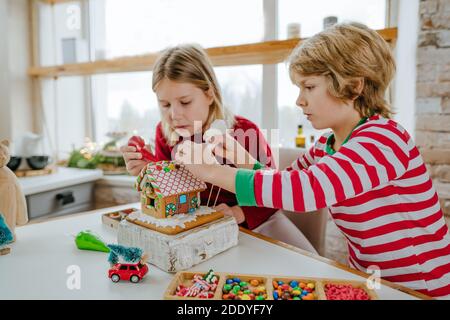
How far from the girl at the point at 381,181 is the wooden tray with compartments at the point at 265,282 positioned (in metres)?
0.14

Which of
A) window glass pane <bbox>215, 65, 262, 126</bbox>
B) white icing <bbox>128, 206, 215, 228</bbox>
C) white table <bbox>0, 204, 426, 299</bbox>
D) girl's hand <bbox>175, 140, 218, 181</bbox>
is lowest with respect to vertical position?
white table <bbox>0, 204, 426, 299</bbox>

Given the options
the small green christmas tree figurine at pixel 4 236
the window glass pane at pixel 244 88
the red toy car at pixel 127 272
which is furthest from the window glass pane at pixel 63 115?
the red toy car at pixel 127 272

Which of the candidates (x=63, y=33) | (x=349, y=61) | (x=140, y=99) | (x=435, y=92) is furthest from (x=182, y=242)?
(x=63, y=33)

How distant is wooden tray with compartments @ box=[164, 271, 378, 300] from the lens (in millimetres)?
613

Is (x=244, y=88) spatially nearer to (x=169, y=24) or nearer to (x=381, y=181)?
(x=169, y=24)

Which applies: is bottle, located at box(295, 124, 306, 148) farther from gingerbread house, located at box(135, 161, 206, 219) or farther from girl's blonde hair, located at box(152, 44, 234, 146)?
gingerbread house, located at box(135, 161, 206, 219)

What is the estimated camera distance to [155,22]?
222 cm

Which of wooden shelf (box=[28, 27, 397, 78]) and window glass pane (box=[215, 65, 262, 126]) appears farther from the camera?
window glass pane (box=[215, 65, 262, 126])

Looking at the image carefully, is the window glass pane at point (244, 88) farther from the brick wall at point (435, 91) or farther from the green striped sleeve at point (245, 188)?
the green striped sleeve at point (245, 188)

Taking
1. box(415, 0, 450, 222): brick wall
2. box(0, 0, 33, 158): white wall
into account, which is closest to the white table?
box(415, 0, 450, 222): brick wall

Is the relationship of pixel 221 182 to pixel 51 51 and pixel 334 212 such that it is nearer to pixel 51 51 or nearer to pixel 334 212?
pixel 334 212

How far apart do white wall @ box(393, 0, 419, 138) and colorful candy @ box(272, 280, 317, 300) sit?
3.40 feet

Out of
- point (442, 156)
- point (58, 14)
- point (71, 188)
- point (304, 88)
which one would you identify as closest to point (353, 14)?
point (442, 156)

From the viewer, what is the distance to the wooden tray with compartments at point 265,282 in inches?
24.1
